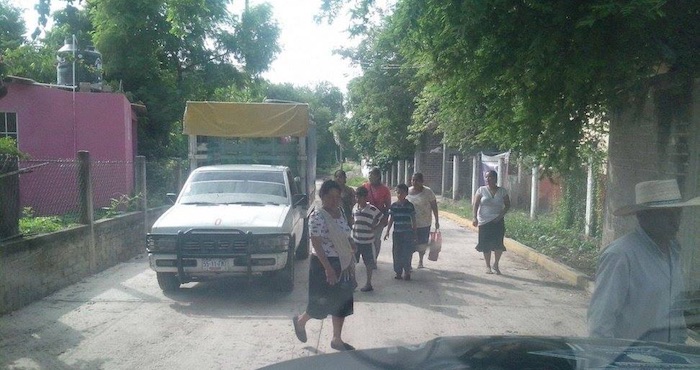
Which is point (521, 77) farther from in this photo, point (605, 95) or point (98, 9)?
point (98, 9)

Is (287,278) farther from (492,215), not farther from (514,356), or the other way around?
(514,356)

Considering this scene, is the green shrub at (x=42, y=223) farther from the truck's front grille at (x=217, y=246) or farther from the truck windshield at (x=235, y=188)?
the truck's front grille at (x=217, y=246)

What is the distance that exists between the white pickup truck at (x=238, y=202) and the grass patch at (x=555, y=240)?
4.69 m

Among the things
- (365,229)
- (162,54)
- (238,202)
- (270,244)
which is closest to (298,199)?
(238,202)

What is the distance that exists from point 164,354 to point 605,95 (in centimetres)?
566

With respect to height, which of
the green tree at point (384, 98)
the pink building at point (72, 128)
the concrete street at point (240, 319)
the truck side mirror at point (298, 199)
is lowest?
the concrete street at point (240, 319)

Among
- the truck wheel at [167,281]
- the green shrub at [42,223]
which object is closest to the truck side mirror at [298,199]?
the truck wheel at [167,281]

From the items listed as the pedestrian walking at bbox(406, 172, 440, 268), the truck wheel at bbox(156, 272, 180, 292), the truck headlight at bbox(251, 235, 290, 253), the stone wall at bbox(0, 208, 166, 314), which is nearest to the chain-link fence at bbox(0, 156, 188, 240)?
→ the stone wall at bbox(0, 208, 166, 314)

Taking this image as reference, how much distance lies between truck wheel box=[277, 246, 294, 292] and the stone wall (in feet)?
10.3

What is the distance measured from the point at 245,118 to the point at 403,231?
4740 mm

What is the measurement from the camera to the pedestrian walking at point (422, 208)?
11.4 metres

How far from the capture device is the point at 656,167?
974 cm

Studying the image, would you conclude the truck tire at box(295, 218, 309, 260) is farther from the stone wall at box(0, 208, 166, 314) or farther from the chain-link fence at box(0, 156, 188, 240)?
the chain-link fence at box(0, 156, 188, 240)

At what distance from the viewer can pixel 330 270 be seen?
682cm
